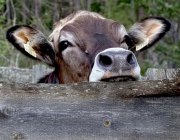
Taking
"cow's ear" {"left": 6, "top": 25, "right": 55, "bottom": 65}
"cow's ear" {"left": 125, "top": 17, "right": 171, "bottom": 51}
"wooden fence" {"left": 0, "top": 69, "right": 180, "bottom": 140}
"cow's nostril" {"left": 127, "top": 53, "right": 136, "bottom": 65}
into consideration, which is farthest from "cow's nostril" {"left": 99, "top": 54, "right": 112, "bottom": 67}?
"cow's ear" {"left": 125, "top": 17, "right": 171, "bottom": 51}

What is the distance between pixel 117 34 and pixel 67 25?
0.61 m

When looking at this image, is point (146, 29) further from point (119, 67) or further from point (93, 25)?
point (119, 67)

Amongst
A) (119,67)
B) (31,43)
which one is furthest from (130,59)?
(31,43)

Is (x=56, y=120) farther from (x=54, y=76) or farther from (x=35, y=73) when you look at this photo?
(x=35, y=73)

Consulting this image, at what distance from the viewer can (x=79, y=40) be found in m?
4.42

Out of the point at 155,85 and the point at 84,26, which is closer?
the point at 155,85

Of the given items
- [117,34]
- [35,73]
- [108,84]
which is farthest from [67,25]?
[35,73]

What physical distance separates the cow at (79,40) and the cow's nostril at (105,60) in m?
0.45

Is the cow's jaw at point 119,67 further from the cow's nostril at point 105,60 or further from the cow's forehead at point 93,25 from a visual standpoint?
the cow's forehead at point 93,25

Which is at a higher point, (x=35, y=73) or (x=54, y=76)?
(x=54, y=76)

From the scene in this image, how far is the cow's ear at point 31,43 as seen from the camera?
464cm

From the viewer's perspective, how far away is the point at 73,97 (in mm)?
2191

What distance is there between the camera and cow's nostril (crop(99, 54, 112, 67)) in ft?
10.5

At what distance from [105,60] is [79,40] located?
1.19 meters
